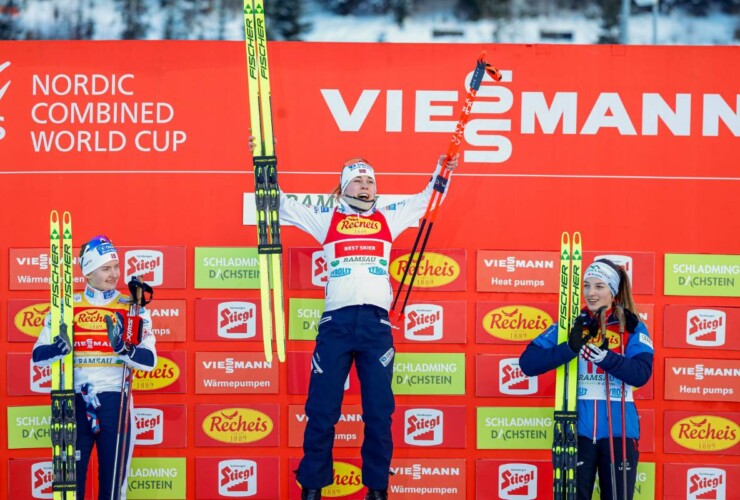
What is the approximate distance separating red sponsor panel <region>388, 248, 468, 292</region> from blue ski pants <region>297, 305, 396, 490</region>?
0.59 metres

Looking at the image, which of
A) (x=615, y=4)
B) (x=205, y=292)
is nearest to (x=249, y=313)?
(x=205, y=292)

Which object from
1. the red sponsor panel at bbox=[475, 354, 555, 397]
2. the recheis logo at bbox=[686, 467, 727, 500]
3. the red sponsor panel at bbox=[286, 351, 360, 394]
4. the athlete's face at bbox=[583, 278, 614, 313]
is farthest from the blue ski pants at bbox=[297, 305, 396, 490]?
the recheis logo at bbox=[686, 467, 727, 500]

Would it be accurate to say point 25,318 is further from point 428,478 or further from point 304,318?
point 428,478

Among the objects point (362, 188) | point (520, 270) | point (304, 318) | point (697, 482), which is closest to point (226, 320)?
point (304, 318)

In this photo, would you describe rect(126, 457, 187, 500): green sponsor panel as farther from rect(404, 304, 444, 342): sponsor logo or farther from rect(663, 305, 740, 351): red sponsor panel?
rect(663, 305, 740, 351): red sponsor panel

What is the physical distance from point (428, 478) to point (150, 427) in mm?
1484

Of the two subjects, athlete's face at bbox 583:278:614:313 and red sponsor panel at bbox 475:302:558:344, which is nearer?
athlete's face at bbox 583:278:614:313

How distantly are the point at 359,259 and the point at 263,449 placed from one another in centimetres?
122

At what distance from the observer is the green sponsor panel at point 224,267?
4750mm

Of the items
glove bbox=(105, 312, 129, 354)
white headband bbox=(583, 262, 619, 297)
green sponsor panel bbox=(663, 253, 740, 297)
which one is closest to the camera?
glove bbox=(105, 312, 129, 354)

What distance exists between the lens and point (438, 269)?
4750 mm

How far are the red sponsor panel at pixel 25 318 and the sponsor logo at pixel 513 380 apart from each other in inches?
94.7

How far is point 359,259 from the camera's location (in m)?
4.27

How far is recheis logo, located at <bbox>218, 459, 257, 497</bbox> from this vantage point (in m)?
4.74
